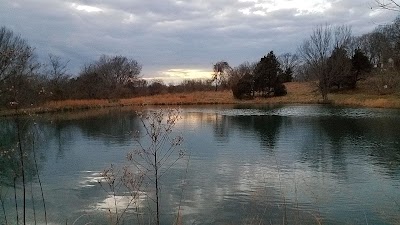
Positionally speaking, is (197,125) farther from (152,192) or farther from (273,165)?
(152,192)

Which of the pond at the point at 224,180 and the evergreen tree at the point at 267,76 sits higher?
the evergreen tree at the point at 267,76

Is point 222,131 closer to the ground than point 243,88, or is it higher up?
closer to the ground

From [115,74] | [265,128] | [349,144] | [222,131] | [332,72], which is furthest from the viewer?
[115,74]

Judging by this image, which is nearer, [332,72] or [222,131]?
[222,131]

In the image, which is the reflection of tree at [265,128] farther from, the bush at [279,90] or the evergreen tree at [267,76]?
the bush at [279,90]

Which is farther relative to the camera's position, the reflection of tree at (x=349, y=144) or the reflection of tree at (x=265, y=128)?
the reflection of tree at (x=265, y=128)

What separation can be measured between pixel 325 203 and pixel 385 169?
405cm

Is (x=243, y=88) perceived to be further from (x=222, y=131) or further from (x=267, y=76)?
(x=222, y=131)

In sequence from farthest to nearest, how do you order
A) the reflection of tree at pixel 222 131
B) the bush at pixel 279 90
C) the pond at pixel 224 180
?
1. the bush at pixel 279 90
2. the reflection of tree at pixel 222 131
3. the pond at pixel 224 180

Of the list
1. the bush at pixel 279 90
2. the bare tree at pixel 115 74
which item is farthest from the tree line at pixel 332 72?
the bare tree at pixel 115 74

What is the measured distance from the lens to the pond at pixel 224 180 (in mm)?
7348

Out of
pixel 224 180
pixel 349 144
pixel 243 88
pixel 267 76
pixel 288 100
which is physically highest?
pixel 267 76

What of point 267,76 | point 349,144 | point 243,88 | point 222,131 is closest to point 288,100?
point 267,76

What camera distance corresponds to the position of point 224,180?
10.1 metres
